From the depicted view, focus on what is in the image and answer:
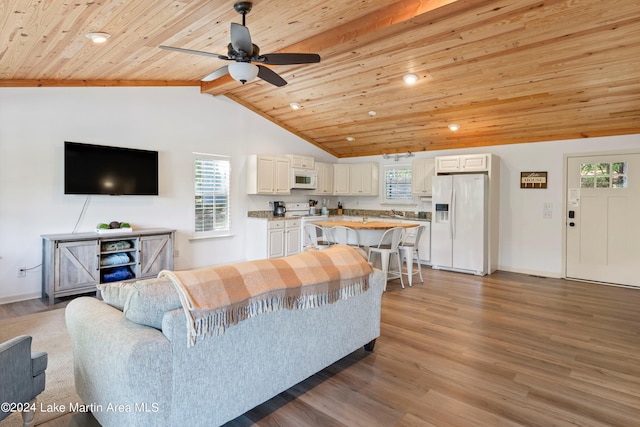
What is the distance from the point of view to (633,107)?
4512mm

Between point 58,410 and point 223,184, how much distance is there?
14.8ft

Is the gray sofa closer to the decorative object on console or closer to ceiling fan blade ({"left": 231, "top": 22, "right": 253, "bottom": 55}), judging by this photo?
ceiling fan blade ({"left": 231, "top": 22, "right": 253, "bottom": 55})

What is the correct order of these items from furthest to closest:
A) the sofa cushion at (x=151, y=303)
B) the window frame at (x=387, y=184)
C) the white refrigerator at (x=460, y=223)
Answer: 1. the window frame at (x=387, y=184)
2. the white refrigerator at (x=460, y=223)
3. the sofa cushion at (x=151, y=303)

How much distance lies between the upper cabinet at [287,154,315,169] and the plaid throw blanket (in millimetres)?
4520

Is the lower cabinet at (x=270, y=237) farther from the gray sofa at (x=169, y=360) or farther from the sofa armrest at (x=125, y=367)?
the sofa armrest at (x=125, y=367)

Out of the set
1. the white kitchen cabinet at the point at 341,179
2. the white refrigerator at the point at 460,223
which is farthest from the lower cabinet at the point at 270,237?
the white refrigerator at the point at 460,223

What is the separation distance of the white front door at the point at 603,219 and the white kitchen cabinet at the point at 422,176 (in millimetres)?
2184

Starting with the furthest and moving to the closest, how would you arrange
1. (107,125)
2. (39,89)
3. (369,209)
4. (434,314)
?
(369,209), (107,125), (39,89), (434,314)

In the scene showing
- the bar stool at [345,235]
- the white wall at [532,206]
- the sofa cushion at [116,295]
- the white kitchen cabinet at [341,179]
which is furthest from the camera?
the white kitchen cabinet at [341,179]

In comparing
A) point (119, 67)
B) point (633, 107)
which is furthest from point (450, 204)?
point (119, 67)

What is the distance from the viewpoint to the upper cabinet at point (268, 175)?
21.2 feet

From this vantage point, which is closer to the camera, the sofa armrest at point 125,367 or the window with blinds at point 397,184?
the sofa armrest at point 125,367

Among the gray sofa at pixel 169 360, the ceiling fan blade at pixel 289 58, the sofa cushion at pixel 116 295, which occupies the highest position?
the ceiling fan blade at pixel 289 58

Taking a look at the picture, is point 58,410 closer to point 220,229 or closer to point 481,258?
point 220,229
